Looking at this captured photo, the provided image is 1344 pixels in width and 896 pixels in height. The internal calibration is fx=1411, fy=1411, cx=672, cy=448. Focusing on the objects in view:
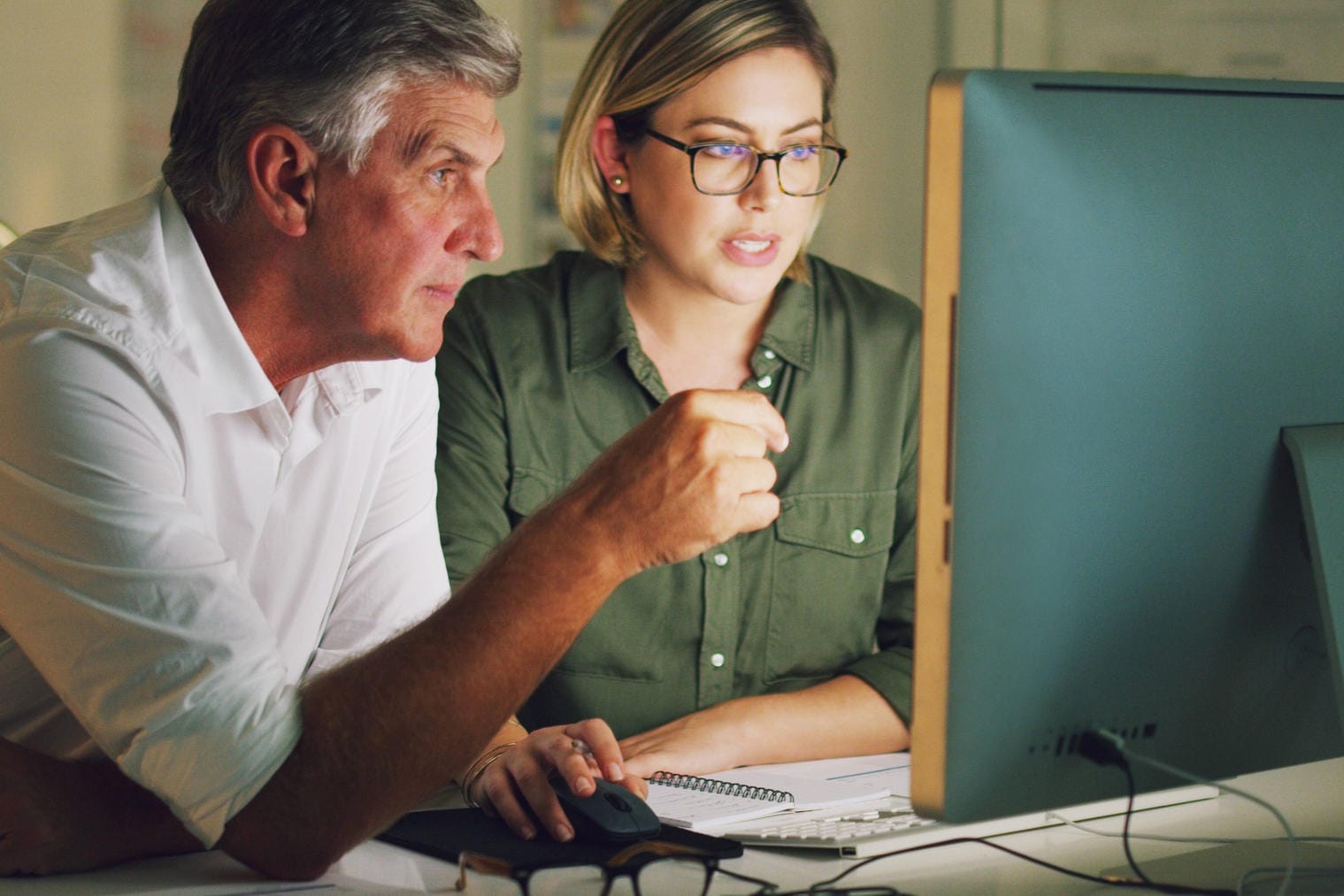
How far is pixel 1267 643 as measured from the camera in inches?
36.7

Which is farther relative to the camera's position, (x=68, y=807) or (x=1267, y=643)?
(x=68, y=807)

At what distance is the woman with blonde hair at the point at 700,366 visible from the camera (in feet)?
5.74

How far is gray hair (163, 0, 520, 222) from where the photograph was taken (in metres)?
1.23

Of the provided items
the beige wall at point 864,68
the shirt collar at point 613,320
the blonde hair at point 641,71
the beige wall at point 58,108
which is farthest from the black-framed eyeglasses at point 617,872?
the beige wall at point 58,108

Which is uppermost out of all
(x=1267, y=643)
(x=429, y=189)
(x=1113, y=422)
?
(x=429, y=189)

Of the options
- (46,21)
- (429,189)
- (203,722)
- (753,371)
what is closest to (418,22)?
(429,189)

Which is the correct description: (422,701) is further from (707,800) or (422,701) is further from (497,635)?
(707,800)

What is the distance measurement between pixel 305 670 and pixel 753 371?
2.40ft

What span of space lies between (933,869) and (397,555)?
26.2 inches

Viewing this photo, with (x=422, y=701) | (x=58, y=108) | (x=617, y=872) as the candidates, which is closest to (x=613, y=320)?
(x=422, y=701)

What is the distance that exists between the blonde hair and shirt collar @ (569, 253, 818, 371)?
0.03 m

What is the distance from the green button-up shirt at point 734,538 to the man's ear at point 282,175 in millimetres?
501

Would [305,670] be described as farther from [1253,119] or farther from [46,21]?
[46,21]

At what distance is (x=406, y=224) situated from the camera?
1.27m
